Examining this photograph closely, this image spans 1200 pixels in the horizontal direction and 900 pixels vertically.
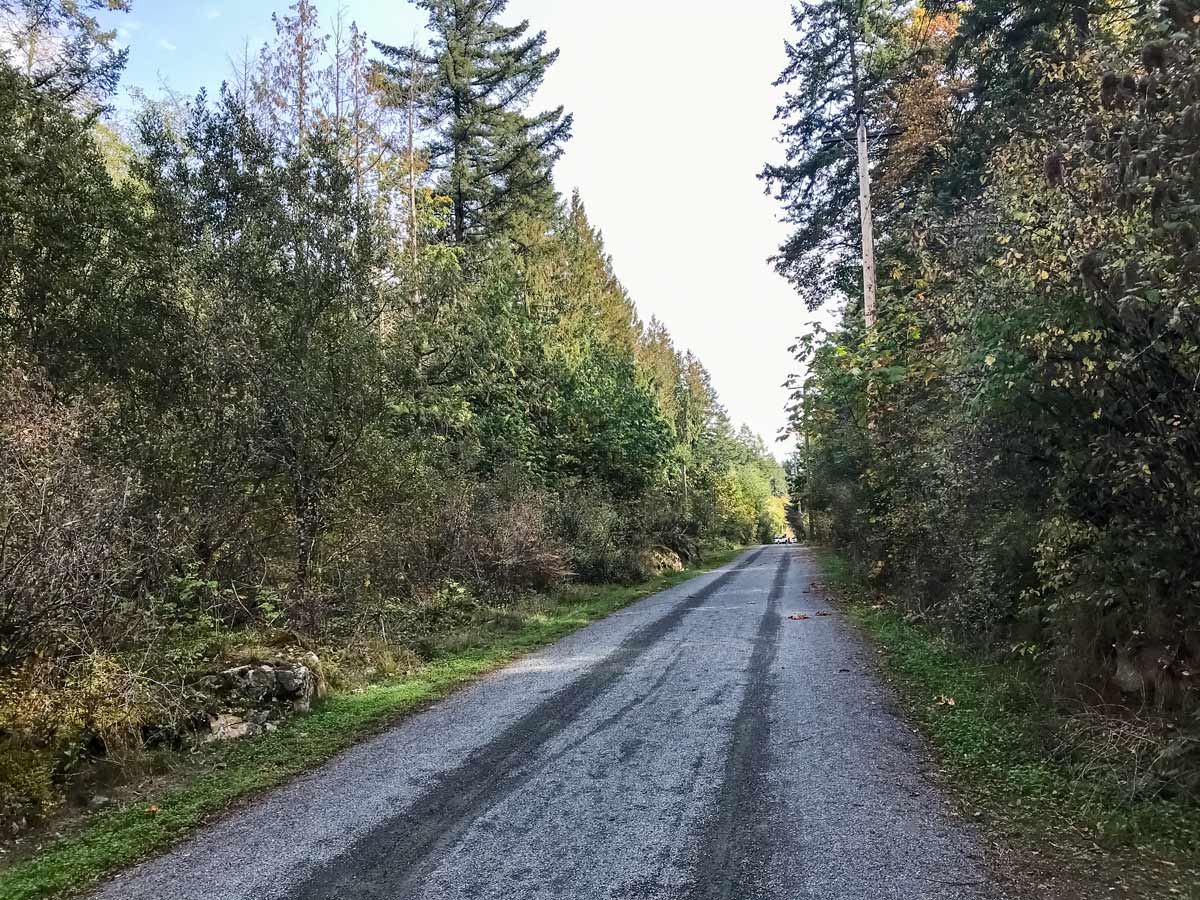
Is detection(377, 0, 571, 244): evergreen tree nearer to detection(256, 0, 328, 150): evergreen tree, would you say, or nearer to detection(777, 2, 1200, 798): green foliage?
detection(256, 0, 328, 150): evergreen tree

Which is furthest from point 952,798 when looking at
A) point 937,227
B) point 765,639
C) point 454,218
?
point 454,218

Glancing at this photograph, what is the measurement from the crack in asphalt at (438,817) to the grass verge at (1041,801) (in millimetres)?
3124

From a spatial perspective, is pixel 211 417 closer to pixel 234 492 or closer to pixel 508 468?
pixel 234 492

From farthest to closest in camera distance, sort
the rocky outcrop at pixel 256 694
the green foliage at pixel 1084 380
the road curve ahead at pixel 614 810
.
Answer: the rocky outcrop at pixel 256 694 → the road curve ahead at pixel 614 810 → the green foliage at pixel 1084 380

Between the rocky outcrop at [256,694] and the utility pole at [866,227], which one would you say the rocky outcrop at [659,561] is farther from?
the rocky outcrop at [256,694]

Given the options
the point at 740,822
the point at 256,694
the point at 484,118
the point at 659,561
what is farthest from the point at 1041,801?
the point at 484,118

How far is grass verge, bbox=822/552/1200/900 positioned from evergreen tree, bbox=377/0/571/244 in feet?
70.3

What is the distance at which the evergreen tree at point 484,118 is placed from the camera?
23250 millimetres

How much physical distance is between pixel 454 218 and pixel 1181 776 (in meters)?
23.9

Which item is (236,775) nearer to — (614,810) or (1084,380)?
(614,810)

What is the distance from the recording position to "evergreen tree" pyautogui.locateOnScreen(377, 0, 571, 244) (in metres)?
23.2

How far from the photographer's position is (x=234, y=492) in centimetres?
848

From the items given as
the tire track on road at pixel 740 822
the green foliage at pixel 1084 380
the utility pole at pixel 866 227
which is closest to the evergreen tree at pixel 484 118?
the utility pole at pixel 866 227

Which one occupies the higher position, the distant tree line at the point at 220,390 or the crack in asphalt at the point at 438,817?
the distant tree line at the point at 220,390
